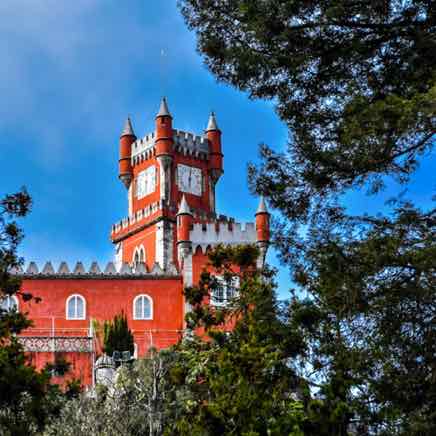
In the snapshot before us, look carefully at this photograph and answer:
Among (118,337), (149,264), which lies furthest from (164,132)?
(118,337)

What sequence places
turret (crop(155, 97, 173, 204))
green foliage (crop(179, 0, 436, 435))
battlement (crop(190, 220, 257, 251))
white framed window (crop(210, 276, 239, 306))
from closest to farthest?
green foliage (crop(179, 0, 436, 435)) < white framed window (crop(210, 276, 239, 306)) < battlement (crop(190, 220, 257, 251)) < turret (crop(155, 97, 173, 204))

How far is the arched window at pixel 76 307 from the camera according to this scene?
42969 mm

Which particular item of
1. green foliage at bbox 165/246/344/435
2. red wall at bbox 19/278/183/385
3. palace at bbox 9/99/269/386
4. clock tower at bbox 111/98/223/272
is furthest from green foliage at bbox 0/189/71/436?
clock tower at bbox 111/98/223/272

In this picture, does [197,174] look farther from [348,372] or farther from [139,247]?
[348,372]

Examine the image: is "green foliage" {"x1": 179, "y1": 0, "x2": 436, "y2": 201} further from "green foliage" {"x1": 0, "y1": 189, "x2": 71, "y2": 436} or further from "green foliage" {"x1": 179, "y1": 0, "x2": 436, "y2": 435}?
"green foliage" {"x1": 0, "y1": 189, "x2": 71, "y2": 436}

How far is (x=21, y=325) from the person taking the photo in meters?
15.3

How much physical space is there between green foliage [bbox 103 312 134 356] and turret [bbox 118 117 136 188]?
15.9 metres

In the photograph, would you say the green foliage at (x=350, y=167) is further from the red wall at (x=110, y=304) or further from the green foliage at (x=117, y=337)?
the red wall at (x=110, y=304)

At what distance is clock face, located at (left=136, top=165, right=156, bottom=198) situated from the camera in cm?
5212

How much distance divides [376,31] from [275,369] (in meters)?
5.16

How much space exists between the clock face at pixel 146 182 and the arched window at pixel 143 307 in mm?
9881

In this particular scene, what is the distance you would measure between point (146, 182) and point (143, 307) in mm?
11100

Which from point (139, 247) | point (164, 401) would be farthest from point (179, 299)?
point (164, 401)

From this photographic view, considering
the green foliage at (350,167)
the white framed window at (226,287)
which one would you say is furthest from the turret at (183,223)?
the green foliage at (350,167)
